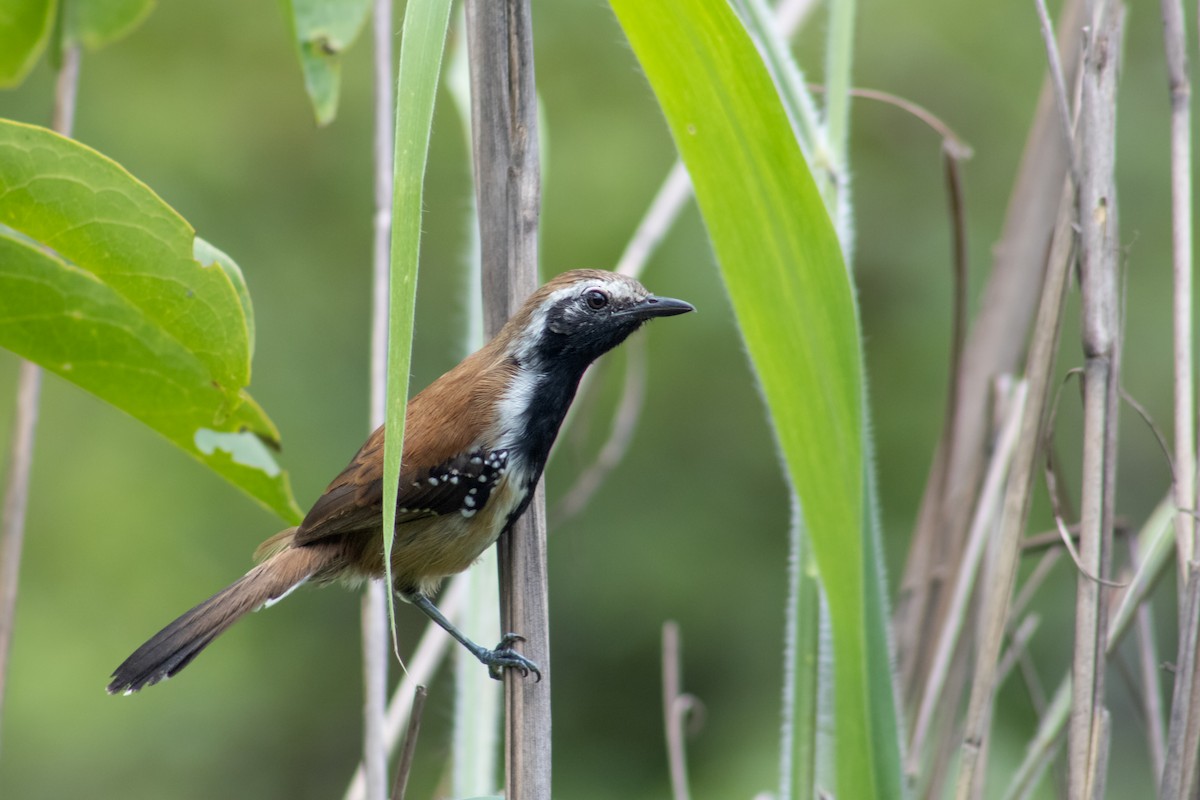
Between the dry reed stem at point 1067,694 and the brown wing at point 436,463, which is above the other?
the brown wing at point 436,463

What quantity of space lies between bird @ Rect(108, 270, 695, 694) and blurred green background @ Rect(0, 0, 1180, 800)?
2148 millimetres

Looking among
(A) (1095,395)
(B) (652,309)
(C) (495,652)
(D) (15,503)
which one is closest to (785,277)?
(A) (1095,395)

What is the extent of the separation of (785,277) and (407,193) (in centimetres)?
52

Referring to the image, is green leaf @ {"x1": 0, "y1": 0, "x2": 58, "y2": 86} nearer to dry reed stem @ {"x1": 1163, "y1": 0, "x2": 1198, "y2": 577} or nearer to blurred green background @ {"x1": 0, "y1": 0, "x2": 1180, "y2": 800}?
dry reed stem @ {"x1": 1163, "y1": 0, "x2": 1198, "y2": 577}

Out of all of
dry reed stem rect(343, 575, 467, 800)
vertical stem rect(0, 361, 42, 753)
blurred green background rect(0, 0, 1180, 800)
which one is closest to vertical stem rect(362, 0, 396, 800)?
dry reed stem rect(343, 575, 467, 800)

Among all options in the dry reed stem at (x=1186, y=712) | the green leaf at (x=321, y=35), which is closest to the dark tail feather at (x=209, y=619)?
the green leaf at (x=321, y=35)

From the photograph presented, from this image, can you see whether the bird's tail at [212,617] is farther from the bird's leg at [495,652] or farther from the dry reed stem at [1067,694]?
the dry reed stem at [1067,694]

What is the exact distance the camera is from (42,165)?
4.66 feet

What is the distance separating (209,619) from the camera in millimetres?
2217

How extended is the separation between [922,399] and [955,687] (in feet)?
9.05

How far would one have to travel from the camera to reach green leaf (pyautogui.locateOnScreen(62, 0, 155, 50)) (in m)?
2.01

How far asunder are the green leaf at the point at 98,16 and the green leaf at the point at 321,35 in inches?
13.3

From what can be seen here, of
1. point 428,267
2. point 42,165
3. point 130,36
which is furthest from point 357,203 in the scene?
point 42,165

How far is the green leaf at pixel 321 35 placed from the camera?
185 centimetres
